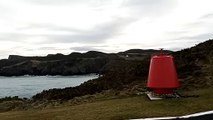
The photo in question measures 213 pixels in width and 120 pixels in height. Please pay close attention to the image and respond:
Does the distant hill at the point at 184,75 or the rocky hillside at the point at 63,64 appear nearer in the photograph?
the distant hill at the point at 184,75

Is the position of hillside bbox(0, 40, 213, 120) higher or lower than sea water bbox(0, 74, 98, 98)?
higher

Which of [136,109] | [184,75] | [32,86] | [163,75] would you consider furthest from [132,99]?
[32,86]

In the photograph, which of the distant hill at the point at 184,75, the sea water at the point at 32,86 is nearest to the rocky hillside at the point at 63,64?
the sea water at the point at 32,86

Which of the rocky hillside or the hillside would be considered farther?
the rocky hillside

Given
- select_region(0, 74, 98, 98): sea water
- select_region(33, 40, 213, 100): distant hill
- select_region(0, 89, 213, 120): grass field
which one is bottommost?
select_region(0, 74, 98, 98): sea water

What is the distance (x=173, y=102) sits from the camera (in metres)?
11.6

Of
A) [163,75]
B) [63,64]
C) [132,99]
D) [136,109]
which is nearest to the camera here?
[136,109]

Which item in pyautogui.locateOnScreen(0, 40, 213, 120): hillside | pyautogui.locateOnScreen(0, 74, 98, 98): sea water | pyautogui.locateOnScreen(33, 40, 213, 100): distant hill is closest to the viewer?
pyautogui.locateOnScreen(0, 40, 213, 120): hillside

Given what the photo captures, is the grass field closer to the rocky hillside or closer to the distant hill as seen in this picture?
the distant hill

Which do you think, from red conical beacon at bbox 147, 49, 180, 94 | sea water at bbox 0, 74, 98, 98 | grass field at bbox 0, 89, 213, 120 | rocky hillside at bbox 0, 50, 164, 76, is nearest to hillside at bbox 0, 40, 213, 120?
grass field at bbox 0, 89, 213, 120

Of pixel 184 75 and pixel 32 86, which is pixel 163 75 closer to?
pixel 184 75

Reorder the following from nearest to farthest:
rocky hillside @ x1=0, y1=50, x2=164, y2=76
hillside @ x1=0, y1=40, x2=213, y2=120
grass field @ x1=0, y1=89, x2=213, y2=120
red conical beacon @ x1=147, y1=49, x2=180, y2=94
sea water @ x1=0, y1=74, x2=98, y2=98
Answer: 1. grass field @ x1=0, y1=89, x2=213, y2=120
2. hillside @ x1=0, y1=40, x2=213, y2=120
3. red conical beacon @ x1=147, y1=49, x2=180, y2=94
4. sea water @ x1=0, y1=74, x2=98, y2=98
5. rocky hillside @ x1=0, y1=50, x2=164, y2=76

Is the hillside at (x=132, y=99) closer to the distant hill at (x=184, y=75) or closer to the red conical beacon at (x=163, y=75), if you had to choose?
the distant hill at (x=184, y=75)

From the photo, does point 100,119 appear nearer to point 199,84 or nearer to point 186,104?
point 186,104
